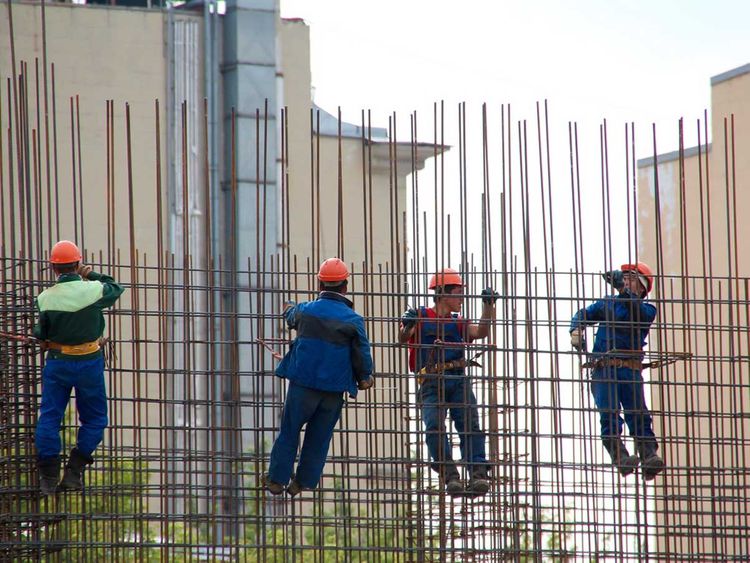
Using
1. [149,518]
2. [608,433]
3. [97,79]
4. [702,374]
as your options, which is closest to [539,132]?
[608,433]

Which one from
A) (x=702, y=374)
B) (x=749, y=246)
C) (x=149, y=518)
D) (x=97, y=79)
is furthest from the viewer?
(x=97, y=79)

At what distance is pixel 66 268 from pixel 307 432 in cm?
258

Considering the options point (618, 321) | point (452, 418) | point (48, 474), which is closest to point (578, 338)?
point (618, 321)

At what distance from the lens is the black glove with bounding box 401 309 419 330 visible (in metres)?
12.1

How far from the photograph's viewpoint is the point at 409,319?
1209 cm

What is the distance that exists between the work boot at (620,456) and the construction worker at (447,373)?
1234mm

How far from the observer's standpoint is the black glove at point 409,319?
12.1m

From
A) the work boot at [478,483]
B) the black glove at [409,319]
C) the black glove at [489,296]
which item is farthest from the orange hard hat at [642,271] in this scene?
the work boot at [478,483]

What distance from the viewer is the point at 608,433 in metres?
12.5

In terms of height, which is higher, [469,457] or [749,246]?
[749,246]

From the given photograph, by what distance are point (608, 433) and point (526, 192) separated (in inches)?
98.2

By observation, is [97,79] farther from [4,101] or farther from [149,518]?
[149,518]

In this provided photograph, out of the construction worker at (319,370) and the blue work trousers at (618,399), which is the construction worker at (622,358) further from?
the construction worker at (319,370)

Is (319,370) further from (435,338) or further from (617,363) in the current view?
(617,363)
